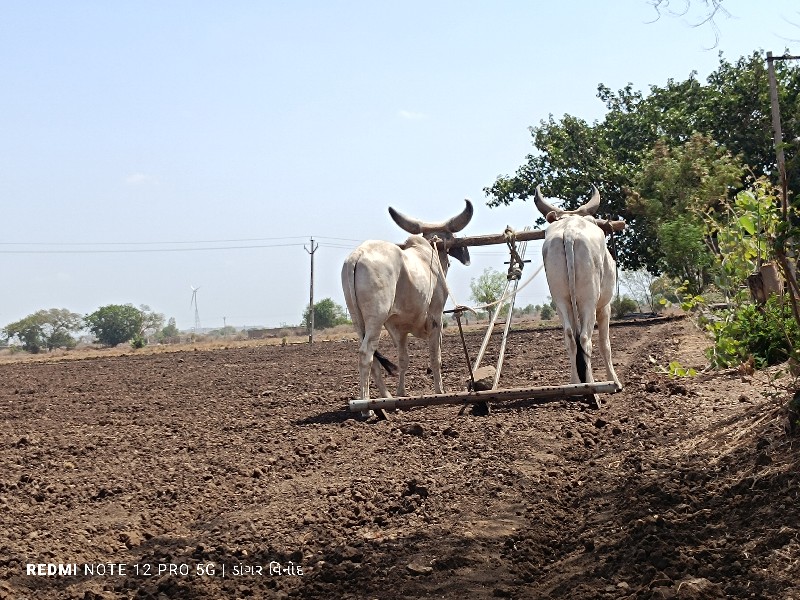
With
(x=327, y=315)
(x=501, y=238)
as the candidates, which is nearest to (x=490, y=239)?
(x=501, y=238)

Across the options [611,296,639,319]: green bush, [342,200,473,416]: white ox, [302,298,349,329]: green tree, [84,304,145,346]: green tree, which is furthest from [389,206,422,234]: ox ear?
[84,304,145,346]: green tree

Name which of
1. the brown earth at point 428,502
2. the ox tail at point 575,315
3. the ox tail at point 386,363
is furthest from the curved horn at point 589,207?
the ox tail at point 386,363

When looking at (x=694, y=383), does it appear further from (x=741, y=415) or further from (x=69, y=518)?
(x=69, y=518)

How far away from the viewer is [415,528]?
232 inches

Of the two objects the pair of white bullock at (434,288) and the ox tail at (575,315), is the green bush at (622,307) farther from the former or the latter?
the ox tail at (575,315)

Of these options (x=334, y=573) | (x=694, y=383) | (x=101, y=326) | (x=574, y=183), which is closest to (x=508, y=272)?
(x=694, y=383)

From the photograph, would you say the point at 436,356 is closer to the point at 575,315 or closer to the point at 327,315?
the point at 575,315

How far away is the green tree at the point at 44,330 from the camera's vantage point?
297ft

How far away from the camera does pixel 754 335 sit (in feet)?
24.5

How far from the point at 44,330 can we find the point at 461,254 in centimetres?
8557

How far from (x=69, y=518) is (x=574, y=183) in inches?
1155

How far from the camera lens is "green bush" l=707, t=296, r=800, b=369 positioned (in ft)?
22.8

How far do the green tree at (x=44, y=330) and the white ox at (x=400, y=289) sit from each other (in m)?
82.0

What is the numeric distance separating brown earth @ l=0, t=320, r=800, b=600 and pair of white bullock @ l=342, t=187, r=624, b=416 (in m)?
0.63
